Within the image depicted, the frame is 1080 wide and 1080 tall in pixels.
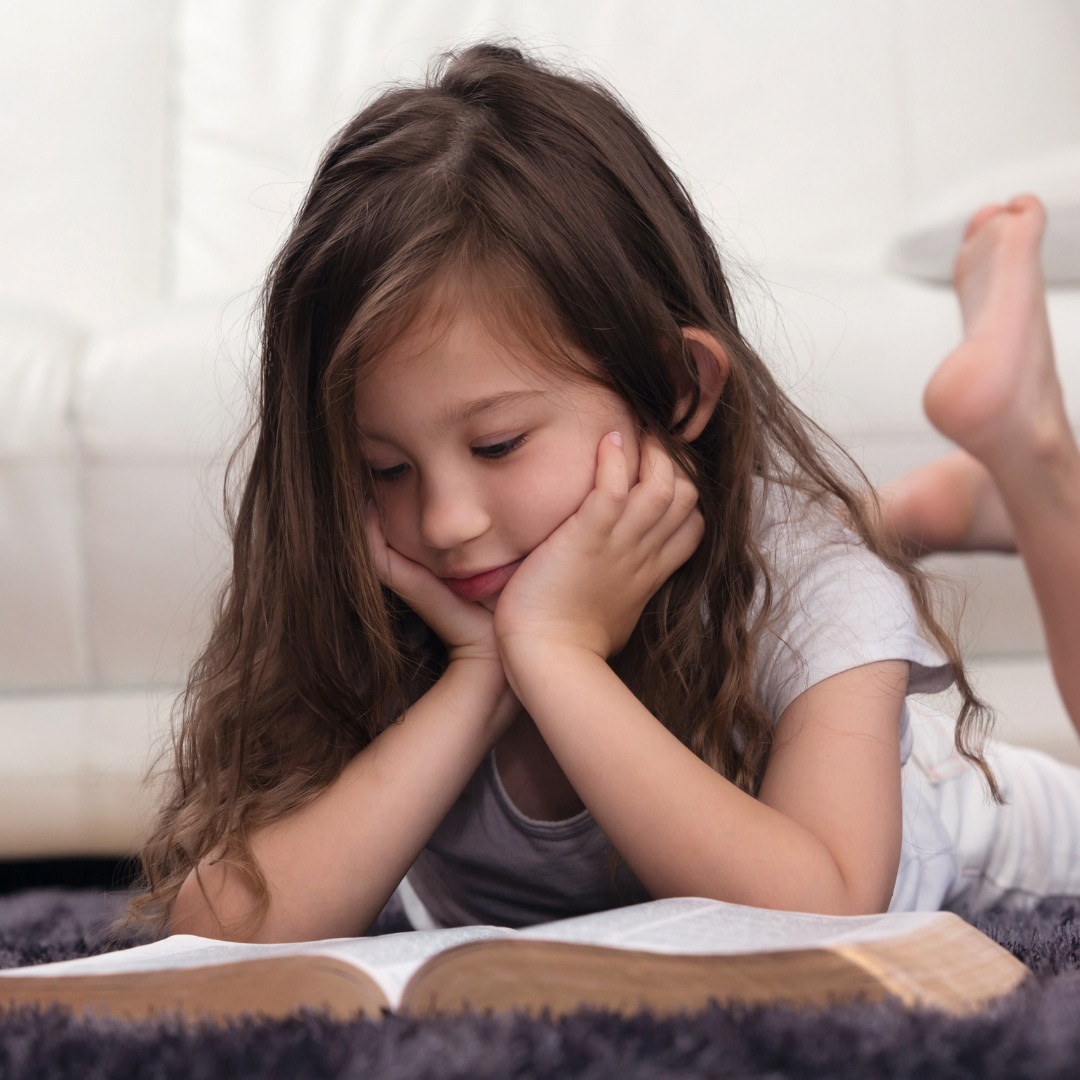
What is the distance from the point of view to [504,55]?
2.76 ft

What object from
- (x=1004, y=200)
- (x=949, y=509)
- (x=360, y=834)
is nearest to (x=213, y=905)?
(x=360, y=834)

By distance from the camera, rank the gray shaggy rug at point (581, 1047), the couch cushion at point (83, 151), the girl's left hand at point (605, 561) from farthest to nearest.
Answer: the couch cushion at point (83, 151), the girl's left hand at point (605, 561), the gray shaggy rug at point (581, 1047)

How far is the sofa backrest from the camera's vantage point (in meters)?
1.62

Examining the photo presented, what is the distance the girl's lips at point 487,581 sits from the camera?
749mm

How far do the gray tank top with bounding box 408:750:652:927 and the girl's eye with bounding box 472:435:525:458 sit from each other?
25 centimetres

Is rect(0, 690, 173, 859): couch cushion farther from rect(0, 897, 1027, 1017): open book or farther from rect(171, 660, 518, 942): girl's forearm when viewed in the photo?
rect(0, 897, 1027, 1017): open book

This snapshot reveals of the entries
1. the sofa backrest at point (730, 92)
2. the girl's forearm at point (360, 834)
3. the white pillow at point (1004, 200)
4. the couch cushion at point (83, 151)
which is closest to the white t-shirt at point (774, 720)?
the girl's forearm at point (360, 834)

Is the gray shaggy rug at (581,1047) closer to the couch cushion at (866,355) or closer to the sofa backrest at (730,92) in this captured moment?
the couch cushion at (866,355)

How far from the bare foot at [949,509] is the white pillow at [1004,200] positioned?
0.78 ft

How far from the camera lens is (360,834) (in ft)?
2.25

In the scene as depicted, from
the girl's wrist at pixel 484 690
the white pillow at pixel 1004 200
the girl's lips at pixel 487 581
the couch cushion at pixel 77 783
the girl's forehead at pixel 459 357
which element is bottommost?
the couch cushion at pixel 77 783

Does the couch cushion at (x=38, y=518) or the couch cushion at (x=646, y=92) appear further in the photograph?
the couch cushion at (x=646, y=92)

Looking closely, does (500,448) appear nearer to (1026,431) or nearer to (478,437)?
(478,437)

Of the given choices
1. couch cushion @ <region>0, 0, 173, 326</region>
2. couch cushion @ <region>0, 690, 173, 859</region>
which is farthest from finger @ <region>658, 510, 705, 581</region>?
couch cushion @ <region>0, 0, 173, 326</region>
